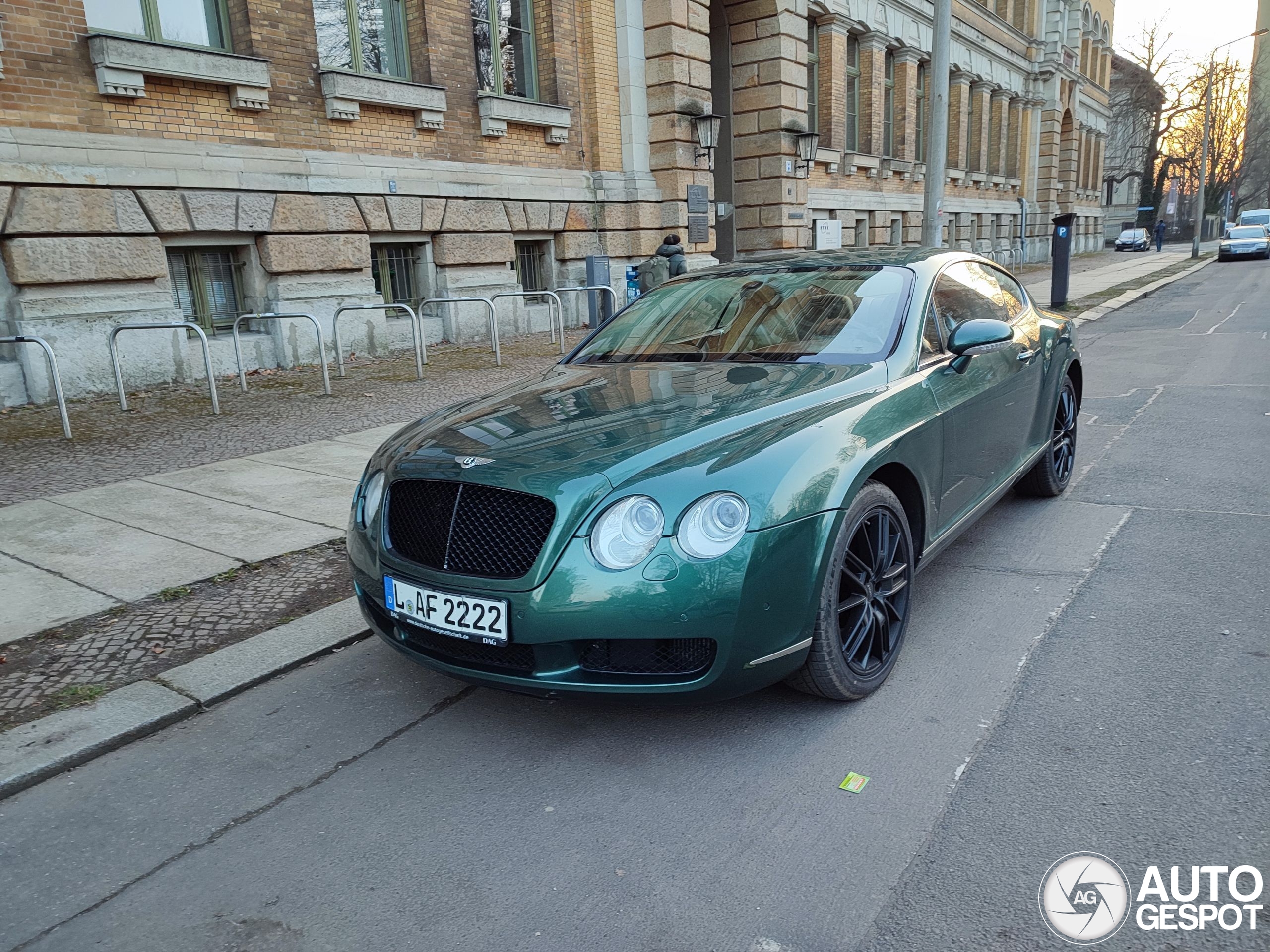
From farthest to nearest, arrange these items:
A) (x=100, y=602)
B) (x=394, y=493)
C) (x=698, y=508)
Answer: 1. (x=100, y=602)
2. (x=394, y=493)
3. (x=698, y=508)

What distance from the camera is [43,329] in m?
9.35

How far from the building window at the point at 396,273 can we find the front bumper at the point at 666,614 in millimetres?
11133

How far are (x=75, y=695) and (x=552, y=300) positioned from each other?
11165 mm

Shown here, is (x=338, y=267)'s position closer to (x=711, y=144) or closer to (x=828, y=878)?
(x=711, y=144)

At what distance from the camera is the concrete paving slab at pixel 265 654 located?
3.58 m

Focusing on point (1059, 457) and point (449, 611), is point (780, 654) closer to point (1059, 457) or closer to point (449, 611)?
point (449, 611)

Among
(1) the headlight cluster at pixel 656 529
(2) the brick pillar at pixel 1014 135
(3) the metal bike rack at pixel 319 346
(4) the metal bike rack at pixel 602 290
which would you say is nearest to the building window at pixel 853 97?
(4) the metal bike rack at pixel 602 290

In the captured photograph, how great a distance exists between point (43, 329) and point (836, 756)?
9441mm

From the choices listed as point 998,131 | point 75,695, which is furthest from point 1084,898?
point 998,131

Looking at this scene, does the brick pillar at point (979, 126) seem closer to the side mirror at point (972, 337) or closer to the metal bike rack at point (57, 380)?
the metal bike rack at point (57, 380)

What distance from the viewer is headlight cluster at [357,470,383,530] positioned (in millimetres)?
3359

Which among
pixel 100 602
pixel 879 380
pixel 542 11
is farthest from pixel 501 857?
pixel 542 11

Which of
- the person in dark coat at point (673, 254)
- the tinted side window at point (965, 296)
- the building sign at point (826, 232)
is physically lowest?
the tinted side window at point (965, 296)

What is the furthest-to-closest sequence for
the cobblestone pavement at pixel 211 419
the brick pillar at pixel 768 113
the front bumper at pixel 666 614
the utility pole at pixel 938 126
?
1. the brick pillar at pixel 768 113
2. the utility pole at pixel 938 126
3. the cobblestone pavement at pixel 211 419
4. the front bumper at pixel 666 614
